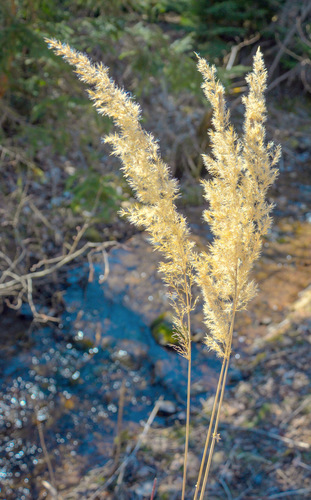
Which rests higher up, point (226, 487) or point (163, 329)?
point (226, 487)

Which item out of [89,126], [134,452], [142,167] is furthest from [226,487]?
[89,126]

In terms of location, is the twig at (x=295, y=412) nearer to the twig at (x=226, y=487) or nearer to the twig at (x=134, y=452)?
the twig at (x=226, y=487)

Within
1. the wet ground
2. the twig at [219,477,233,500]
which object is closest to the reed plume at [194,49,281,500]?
the twig at [219,477,233,500]

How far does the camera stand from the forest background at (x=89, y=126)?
4543mm

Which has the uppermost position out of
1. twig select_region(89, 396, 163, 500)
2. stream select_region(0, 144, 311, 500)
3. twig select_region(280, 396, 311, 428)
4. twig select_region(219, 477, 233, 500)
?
twig select_region(280, 396, 311, 428)

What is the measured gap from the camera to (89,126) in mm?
5559

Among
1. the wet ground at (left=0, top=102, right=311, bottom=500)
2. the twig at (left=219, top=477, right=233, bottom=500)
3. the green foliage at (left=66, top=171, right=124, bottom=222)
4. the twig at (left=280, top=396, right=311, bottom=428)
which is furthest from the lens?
the green foliage at (left=66, top=171, right=124, bottom=222)

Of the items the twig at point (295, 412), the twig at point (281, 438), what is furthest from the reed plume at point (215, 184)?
the twig at point (295, 412)

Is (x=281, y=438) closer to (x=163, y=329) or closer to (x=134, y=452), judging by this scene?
(x=134, y=452)

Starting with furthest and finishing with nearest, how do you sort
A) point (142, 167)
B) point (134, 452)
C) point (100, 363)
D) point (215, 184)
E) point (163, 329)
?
point (163, 329) → point (100, 363) → point (134, 452) → point (215, 184) → point (142, 167)

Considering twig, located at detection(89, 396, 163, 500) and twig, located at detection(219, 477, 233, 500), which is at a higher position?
twig, located at detection(219, 477, 233, 500)

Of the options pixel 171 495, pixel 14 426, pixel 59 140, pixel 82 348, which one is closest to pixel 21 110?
pixel 59 140

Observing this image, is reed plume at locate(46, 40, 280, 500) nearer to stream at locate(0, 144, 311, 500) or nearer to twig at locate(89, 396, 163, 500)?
twig at locate(89, 396, 163, 500)

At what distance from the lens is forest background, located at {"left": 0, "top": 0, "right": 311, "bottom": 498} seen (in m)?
4.54
